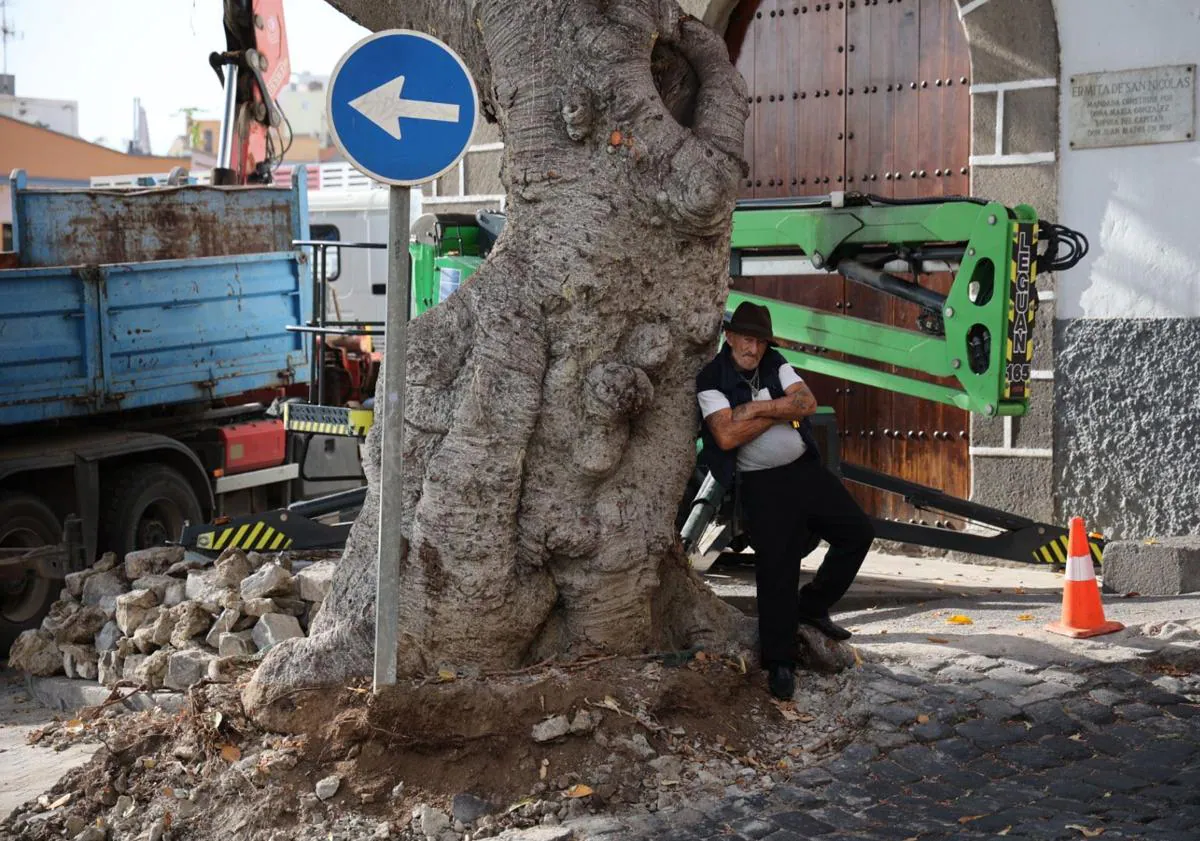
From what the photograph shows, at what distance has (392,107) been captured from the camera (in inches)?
194

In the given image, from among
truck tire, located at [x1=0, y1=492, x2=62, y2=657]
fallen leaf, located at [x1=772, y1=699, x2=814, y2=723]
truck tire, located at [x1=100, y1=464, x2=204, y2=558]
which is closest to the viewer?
fallen leaf, located at [x1=772, y1=699, x2=814, y2=723]

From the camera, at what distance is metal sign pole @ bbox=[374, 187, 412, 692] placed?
5.12 metres

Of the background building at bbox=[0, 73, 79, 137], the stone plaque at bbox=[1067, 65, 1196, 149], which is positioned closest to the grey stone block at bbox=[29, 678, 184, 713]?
the stone plaque at bbox=[1067, 65, 1196, 149]

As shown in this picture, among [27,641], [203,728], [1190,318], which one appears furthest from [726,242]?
[27,641]

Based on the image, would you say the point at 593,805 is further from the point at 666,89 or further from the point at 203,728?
the point at 666,89

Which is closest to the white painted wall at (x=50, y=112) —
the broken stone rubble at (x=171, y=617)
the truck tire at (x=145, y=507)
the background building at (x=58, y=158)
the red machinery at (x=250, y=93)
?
the background building at (x=58, y=158)

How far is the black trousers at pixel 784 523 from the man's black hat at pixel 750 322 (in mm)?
565

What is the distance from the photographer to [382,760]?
5.18 meters

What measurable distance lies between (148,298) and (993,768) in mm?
7728

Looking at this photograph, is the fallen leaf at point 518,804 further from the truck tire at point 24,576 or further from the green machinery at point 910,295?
the truck tire at point 24,576

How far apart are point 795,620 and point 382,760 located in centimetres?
180

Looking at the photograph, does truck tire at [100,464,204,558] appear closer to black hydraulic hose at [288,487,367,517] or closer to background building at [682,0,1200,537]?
black hydraulic hose at [288,487,367,517]

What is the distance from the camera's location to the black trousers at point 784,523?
596 cm

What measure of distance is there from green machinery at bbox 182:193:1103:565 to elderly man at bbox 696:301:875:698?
1710 mm
